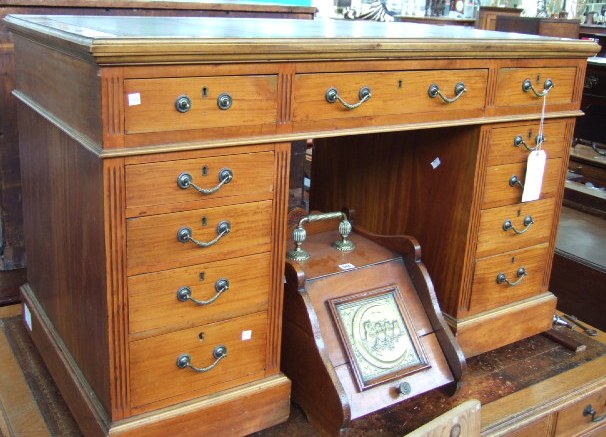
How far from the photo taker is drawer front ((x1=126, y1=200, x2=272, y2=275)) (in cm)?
127

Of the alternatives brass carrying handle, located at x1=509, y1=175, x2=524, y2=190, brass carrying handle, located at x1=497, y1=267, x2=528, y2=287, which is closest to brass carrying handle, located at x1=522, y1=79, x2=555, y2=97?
brass carrying handle, located at x1=509, y1=175, x2=524, y2=190

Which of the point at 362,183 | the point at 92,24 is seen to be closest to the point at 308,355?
the point at 362,183

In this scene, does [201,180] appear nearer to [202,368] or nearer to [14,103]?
[202,368]

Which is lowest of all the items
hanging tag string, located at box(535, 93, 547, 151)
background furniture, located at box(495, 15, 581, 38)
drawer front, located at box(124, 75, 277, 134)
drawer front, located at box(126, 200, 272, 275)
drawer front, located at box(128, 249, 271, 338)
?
drawer front, located at box(128, 249, 271, 338)

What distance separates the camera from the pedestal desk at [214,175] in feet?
4.03

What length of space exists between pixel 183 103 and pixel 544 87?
3.19 ft

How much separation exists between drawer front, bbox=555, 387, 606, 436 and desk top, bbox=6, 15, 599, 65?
874mm

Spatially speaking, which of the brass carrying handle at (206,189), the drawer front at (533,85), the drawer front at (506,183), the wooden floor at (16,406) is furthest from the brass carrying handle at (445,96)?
the wooden floor at (16,406)

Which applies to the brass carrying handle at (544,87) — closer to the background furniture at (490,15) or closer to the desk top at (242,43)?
the desk top at (242,43)

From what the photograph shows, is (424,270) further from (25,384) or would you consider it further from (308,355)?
(25,384)

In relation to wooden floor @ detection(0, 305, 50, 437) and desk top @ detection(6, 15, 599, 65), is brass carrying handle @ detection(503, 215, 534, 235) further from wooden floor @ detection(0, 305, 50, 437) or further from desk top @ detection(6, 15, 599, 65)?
Answer: wooden floor @ detection(0, 305, 50, 437)

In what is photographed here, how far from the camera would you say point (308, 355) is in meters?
1.54

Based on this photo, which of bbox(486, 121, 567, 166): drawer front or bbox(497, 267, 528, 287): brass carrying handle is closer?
bbox(486, 121, 567, 166): drawer front

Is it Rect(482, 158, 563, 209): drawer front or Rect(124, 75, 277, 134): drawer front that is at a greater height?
Rect(124, 75, 277, 134): drawer front
